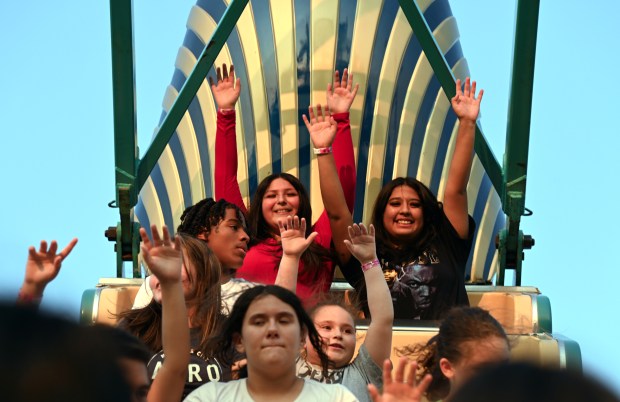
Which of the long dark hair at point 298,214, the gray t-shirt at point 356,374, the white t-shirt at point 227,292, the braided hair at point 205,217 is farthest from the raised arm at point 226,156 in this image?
the gray t-shirt at point 356,374

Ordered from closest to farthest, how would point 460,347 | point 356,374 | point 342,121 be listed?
point 460,347
point 356,374
point 342,121

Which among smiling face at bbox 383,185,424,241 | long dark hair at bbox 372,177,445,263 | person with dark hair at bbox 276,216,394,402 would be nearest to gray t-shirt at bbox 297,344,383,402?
person with dark hair at bbox 276,216,394,402

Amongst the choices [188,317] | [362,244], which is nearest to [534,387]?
[188,317]

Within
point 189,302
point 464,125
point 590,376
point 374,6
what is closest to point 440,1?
point 374,6

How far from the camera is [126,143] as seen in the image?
20.9 ft

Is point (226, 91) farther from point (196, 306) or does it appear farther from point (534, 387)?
point (534, 387)

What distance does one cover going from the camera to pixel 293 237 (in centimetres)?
462

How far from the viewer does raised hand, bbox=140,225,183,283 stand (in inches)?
138

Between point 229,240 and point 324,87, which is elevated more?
point 324,87

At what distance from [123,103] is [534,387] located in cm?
502

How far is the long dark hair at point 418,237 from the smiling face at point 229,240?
0.58m

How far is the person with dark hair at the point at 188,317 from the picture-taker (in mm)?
3570

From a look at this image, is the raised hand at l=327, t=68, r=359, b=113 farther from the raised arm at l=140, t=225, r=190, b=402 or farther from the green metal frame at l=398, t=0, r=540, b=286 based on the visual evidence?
the raised arm at l=140, t=225, r=190, b=402

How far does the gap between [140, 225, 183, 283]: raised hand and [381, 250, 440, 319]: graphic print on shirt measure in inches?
73.3
